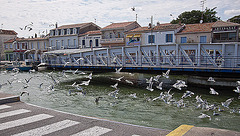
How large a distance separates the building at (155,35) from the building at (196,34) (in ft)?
3.92

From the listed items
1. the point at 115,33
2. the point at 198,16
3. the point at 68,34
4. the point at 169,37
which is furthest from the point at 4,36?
the point at 198,16

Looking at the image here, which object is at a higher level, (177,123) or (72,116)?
(72,116)

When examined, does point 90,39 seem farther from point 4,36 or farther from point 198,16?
point 4,36

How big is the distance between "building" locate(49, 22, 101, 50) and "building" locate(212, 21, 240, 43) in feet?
106

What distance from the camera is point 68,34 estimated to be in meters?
55.3

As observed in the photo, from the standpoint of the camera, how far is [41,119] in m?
6.99

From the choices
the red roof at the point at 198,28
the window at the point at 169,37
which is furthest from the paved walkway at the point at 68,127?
the window at the point at 169,37

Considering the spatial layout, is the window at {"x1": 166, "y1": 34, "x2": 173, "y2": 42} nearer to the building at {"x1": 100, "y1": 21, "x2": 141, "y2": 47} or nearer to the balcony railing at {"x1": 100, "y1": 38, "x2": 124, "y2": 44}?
the building at {"x1": 100, "y1": 21, "x2": 141, "y2": 47}

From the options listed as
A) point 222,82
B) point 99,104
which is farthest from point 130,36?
point 99,104

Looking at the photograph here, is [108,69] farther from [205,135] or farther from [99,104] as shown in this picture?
[205,135]

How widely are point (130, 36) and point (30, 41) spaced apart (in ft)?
118

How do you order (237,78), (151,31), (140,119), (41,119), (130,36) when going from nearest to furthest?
(41,119), (140,119), (237,78), (151,31), (130,36)

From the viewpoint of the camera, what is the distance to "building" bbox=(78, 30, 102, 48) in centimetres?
5044

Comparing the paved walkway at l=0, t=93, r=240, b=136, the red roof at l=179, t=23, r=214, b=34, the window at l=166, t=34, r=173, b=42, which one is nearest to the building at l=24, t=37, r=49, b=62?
the window at l=166, t=34, r=173, b=42
